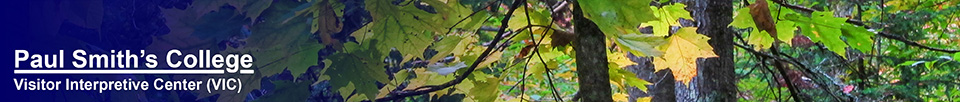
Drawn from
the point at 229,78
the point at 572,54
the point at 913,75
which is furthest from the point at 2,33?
the point at 913,75

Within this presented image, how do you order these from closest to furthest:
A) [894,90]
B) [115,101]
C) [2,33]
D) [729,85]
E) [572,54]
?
1. [115,101]
2. [2,33]
3. [572,54]
4. [729,85]
5. [894,90]

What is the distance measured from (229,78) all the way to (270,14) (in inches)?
2.6

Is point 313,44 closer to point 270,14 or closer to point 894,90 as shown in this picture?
point 270,14

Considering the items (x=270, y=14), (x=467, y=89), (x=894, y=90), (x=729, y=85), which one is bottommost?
(x=894, y=90)

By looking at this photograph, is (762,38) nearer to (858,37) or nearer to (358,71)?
(858,37)

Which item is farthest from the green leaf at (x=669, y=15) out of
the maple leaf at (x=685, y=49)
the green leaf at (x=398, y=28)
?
the green leaf at (x=398, y=28)

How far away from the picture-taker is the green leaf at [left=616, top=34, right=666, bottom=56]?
24.3 inches

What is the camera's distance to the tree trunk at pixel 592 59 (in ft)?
2.15

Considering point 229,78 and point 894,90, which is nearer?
point 229,78

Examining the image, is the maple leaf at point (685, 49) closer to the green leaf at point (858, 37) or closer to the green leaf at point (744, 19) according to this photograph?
the green leaf at point (744, 19)

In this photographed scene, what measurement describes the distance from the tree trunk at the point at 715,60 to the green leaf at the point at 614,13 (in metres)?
1.05

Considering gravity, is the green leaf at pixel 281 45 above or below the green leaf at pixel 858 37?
above

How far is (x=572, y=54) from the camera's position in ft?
2.75

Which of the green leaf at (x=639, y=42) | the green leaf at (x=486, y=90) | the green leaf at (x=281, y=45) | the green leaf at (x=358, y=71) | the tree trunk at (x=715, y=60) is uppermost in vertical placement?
the green leaf at (x=281, y=45)
